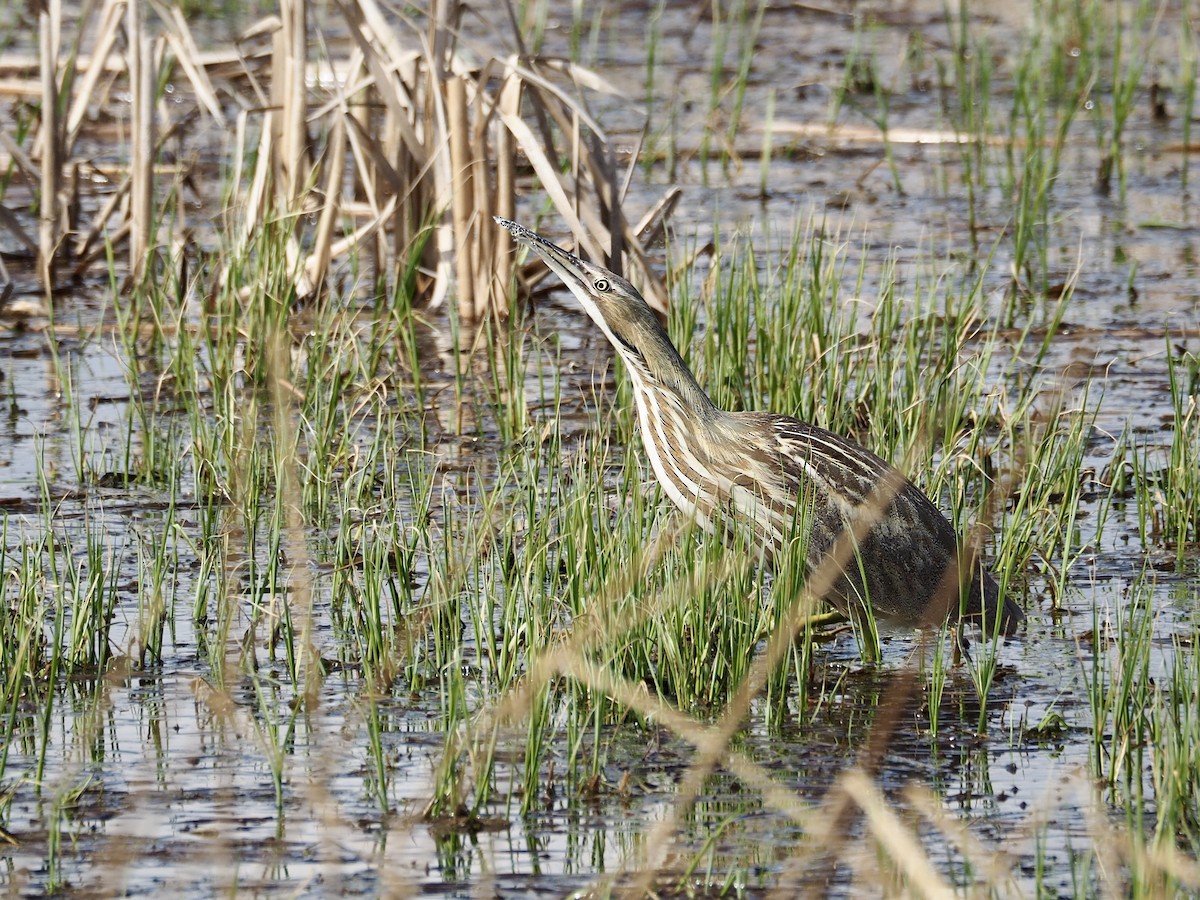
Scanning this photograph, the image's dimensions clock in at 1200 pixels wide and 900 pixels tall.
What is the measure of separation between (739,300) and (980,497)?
1.10 meters

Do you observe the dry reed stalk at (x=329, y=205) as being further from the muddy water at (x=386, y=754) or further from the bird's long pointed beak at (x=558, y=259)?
the bird's long pointed beak at (x=558, y=259)

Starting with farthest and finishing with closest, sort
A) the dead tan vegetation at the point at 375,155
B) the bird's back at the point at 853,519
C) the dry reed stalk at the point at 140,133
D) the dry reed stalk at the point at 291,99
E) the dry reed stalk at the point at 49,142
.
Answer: the dry reed stalk at the point at 49,142, the dry reed stalk at the point at 140,133, the dry reed stalk at the point at 291,99, the dead tan vegetation at the point at 375,155, the bird's back at the point at 853,519

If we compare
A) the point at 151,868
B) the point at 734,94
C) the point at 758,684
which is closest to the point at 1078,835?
the point at 758,684

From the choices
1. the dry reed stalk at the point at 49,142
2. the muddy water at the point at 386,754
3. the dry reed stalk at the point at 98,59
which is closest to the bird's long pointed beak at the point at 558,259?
the muddy water at the point at 386,754

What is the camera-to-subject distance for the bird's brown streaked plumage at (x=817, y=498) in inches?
182

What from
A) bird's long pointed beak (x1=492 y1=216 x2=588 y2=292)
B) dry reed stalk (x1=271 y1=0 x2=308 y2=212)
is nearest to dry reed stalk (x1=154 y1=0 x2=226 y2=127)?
dry reed stalk (x1=271 y1=0 x2=308 y2=212)

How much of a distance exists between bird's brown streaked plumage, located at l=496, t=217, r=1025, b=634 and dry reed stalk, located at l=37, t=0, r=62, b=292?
3309 mm

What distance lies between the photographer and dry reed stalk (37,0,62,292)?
293 inches

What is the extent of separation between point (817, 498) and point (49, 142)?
4049mm

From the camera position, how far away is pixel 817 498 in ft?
15.2

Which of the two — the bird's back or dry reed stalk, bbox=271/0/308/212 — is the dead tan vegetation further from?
the bird's back

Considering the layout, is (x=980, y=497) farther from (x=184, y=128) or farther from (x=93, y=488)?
(x=184, y=128)

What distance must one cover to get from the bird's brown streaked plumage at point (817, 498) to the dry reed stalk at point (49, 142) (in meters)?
3.31

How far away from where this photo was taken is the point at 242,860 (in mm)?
3523
